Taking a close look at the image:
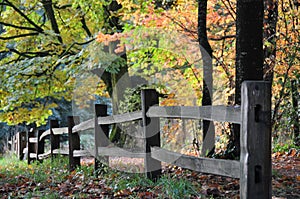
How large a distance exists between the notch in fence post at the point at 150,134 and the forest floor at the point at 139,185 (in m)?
0.17

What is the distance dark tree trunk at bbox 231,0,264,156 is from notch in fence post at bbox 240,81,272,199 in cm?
269

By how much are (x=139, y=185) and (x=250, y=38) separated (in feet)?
8.86

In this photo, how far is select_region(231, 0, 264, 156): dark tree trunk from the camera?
227 inches

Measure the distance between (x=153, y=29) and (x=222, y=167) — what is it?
6.81m

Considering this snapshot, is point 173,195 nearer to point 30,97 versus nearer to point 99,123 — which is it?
point 99,123

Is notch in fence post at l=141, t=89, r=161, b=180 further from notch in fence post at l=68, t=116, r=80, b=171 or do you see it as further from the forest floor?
notch in fence post at l=68, t=116, r=80, b=171

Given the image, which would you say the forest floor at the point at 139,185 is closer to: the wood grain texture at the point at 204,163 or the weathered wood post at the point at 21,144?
the wood grain texture at the point at 204,163

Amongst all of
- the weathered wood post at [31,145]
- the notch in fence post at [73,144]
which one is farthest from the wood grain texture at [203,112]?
the weathered wood post at [31,145]

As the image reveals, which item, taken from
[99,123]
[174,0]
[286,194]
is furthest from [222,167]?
[174,0]

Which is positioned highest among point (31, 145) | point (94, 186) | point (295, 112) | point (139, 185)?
point (295, 112)

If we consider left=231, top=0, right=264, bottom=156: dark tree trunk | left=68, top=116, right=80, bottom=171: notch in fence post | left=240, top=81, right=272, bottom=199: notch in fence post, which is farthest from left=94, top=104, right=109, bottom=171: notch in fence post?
left=240, top=81, right=272, bottom=199: notch in fence post

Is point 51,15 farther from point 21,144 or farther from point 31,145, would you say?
point 21,144

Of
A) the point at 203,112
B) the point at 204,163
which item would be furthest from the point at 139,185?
the point at 203,112

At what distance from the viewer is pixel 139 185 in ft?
18.4
